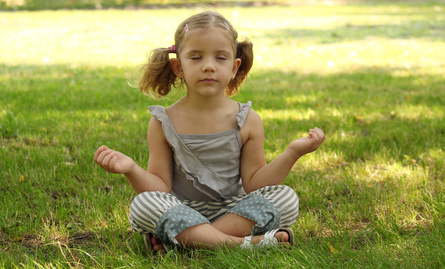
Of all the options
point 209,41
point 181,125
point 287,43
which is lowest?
point 287,43

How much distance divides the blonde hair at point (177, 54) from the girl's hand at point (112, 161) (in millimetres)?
554

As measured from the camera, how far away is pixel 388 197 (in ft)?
9.31

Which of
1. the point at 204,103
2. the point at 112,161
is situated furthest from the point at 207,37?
the point at 112,161

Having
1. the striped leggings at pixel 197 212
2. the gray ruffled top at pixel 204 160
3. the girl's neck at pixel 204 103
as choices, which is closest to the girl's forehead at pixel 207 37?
the girl's neck at pixel 204 103

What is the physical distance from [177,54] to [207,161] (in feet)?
1.80

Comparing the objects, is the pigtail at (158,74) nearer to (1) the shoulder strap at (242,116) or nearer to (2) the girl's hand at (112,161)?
(1) the shoulder strap at (242,116)

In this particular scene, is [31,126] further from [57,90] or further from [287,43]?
[287,43]

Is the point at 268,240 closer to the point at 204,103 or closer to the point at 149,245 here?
the point at 149,245

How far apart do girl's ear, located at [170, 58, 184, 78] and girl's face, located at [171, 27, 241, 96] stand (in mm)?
118

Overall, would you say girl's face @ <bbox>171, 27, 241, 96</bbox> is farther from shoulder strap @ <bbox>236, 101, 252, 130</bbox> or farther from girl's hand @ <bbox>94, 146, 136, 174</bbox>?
girl's hand @ <bbox>94, 146, 136, 174</bbox>

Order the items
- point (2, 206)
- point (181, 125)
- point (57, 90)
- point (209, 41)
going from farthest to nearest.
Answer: point (57, 90) → point (2, 206) → point (181, 125) → point (209, 41)

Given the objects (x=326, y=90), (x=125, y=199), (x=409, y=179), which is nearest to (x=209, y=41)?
(x=125, y=199)

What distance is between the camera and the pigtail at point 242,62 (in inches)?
104

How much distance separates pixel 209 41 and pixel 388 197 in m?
1.32
